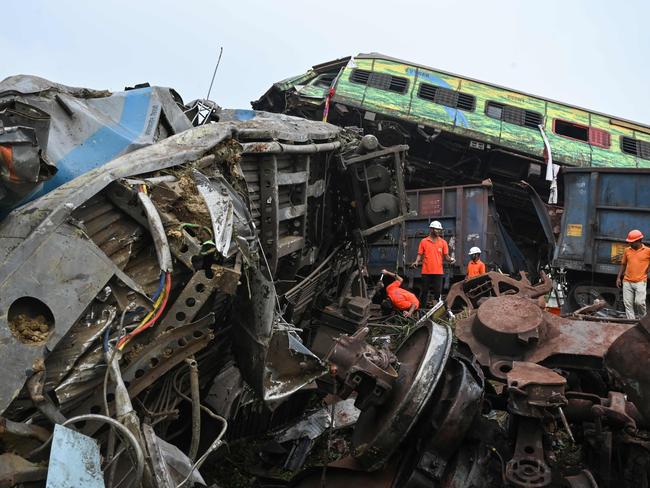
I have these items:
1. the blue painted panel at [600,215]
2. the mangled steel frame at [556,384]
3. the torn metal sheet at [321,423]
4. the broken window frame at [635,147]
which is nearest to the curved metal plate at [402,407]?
the mangled steel frame at [556,384]

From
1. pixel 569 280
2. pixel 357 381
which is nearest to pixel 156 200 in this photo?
pixel 357 381

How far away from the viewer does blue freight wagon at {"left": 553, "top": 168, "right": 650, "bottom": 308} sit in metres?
8.34

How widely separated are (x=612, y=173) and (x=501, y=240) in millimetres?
2569

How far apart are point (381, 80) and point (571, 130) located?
12.8 feet

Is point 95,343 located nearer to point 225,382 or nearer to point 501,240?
point 225,382

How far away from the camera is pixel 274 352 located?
11.5ft

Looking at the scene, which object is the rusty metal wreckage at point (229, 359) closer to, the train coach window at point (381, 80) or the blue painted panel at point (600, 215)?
the blue painted panel at point (600, 215)

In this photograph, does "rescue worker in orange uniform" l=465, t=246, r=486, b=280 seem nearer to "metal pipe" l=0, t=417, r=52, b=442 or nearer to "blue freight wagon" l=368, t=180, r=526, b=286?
Result: "blue freight wagon" l=368, t=180, r=526, b=286

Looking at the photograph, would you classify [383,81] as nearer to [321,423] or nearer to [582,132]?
[582,132]

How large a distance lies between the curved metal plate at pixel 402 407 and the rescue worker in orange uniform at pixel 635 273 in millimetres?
4986

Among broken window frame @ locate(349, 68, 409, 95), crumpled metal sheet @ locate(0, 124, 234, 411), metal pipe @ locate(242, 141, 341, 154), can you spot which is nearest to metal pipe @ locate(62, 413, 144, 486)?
crumpled metal sheet @ locate(0, 124, 234, 411)

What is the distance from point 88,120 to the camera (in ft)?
12.3

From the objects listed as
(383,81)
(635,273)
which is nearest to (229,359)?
(635,273)

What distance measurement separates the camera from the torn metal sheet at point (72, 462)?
1.94m
